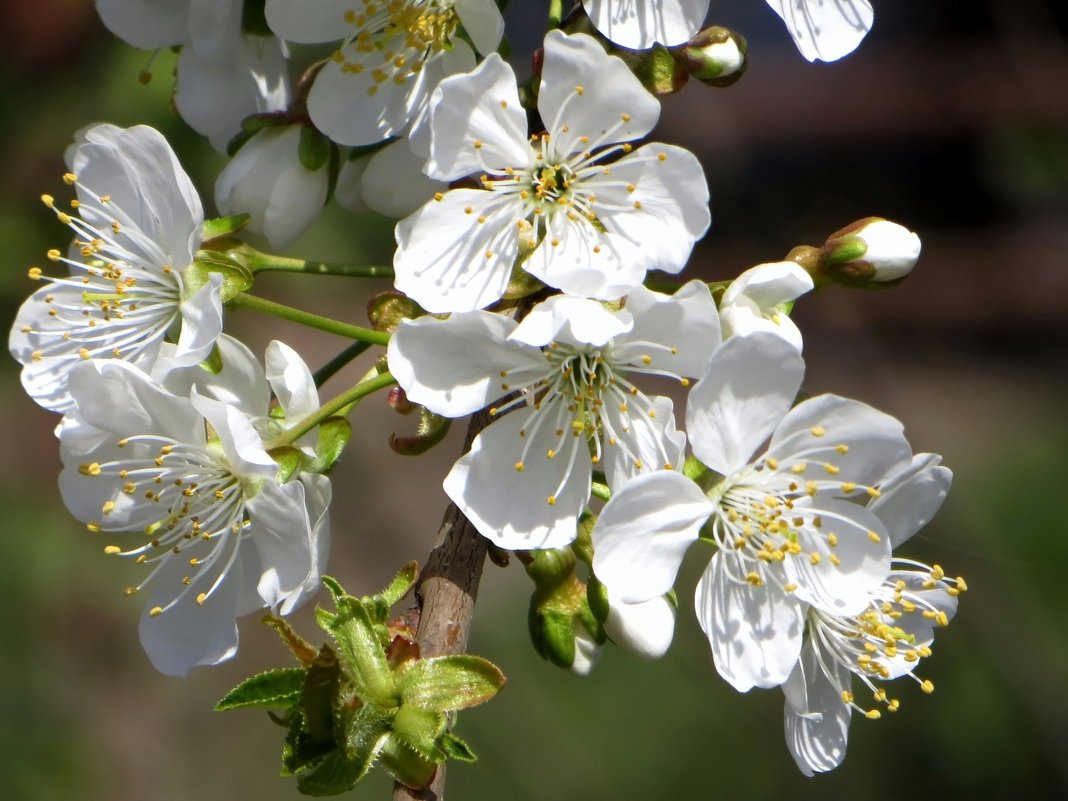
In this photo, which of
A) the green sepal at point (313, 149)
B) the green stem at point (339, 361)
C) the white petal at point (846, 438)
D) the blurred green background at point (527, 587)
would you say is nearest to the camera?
the white petal at point (846, 438)

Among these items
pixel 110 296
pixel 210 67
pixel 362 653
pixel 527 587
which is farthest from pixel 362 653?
pixel 527 587

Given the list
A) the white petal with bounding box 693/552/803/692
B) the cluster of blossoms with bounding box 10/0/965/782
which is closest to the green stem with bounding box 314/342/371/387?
the cluster of blossoms with bounding box 10/0/965/782

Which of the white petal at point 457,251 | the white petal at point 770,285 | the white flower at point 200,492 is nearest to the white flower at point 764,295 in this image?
the white petal at point 770,285

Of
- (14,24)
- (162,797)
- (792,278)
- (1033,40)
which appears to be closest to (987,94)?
(1033,40)

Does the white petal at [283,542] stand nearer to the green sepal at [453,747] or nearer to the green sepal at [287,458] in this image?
the green sepal at [287,458]

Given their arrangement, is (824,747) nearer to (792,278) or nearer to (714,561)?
(714,561)

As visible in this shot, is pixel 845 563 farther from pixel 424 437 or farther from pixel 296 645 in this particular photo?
pixel 296 645

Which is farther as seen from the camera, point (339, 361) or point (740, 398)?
point (339, 361)
